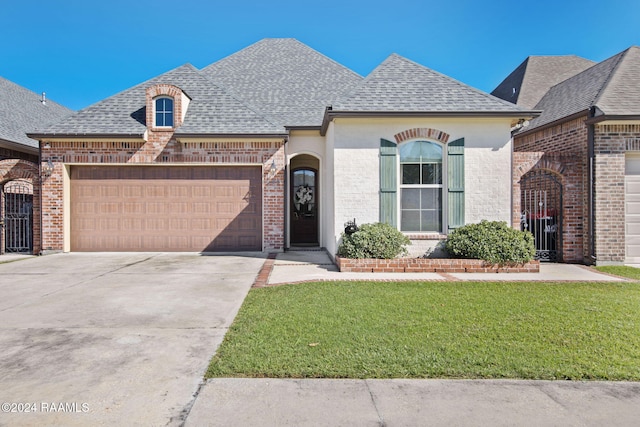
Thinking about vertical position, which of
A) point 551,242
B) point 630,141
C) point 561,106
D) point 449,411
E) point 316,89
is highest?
point 316,89

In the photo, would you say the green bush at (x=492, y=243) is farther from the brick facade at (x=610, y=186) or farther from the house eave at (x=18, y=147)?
the house eave at (x=18, y=147)

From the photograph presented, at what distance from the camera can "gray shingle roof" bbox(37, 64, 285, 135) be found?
35.2ft

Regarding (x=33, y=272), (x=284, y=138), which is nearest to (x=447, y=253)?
(x=284, y=138)

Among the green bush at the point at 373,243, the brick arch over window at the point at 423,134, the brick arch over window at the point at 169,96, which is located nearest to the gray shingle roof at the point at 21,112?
the brick arch over window at the point at 169,96

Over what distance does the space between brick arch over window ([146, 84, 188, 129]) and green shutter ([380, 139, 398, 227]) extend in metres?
6.32

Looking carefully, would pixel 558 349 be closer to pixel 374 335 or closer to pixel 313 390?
pixel 374 335

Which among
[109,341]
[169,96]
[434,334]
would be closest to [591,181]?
[434,334]

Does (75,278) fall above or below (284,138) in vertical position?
below

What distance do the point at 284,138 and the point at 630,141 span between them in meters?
8.95

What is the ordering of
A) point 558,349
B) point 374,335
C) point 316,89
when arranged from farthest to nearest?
point 316,89 < point 374,335 < point 558,349

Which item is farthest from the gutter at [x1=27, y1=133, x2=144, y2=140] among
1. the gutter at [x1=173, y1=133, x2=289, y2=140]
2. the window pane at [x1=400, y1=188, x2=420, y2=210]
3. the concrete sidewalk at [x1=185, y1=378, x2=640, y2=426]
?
the concrete sidewalk at [x1=185, y1=378, x2=640, y2=426]

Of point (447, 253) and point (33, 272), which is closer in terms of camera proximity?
point (33, 272)

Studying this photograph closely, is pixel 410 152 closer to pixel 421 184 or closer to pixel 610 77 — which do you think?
pixel 421 184

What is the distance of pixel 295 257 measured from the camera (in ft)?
33.1
